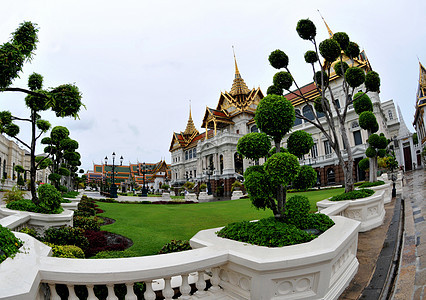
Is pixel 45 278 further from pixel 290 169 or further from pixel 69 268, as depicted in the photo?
pixel 290 169

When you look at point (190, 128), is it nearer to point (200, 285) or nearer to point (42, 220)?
point (42, 220)

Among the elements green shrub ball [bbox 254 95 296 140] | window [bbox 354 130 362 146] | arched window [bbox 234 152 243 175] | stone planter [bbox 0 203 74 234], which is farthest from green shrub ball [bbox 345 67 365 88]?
arched window [bbox 234 152 243 175]

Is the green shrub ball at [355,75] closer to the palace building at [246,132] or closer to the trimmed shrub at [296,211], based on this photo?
the trimmed shrub at [296,211]

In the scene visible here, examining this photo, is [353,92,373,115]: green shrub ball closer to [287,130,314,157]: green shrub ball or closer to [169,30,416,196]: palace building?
[287,130,314,157]: green shrub ball

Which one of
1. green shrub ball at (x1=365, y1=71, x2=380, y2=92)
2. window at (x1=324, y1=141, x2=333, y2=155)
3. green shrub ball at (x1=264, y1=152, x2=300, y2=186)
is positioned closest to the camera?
green shrub ball at (x1=264, y1=152, x2=300, y2=186)

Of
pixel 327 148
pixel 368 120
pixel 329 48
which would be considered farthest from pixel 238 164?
pixel 329 48

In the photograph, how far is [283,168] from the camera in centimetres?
391

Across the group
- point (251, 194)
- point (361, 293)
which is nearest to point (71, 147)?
point (251, 194)

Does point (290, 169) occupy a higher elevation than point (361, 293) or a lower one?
higher

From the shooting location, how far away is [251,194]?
13.7 ft

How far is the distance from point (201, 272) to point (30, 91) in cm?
427

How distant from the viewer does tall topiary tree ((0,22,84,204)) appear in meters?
4.18

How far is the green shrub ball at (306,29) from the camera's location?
32.9 ft

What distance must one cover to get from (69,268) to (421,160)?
6501 cm
